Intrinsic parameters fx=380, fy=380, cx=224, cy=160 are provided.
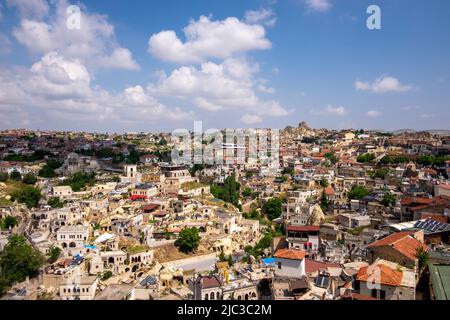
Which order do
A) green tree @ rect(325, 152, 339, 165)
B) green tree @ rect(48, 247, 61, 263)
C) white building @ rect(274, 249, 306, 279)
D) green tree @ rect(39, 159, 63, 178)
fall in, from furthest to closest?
green tree @ rect(325, 152, 339, 165), green tree @ rect(39, 159, 63, 178), green tree @ rect(48, 247, 61, 263), white building @ rect(274, 249, 306, 279)

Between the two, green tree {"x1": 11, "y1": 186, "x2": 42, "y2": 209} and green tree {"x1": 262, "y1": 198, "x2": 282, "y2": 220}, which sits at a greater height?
green tree {"x1": 11, "y1": 186, "x2": 42, "y2": 209}

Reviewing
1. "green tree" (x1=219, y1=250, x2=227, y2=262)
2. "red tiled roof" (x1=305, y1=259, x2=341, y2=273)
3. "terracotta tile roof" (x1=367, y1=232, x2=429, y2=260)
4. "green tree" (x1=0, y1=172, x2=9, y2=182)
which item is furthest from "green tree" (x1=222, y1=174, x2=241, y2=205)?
"green tree" (x1=0, y1=172, x2=9, y2=182)

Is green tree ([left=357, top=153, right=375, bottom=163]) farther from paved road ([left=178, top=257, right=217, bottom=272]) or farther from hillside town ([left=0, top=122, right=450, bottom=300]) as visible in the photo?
paved road ([left=178, top=257, right=217, bottom=272])

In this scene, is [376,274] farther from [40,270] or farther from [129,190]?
[129,190]

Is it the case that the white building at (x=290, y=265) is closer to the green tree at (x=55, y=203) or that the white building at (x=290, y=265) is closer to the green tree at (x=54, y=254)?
the green tree at (x=54, y=254)

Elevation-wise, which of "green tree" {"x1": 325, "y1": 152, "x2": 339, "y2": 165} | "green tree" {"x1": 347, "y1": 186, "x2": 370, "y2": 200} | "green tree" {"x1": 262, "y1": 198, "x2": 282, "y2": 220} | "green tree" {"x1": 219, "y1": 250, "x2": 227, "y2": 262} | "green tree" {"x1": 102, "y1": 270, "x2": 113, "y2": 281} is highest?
"green tree" {"x1": 325, "y1": 152, "x2": 339, "y2": 165}

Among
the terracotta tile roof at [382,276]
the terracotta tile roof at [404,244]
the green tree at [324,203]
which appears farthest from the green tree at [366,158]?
the terracotta tile roof at [382,276]
